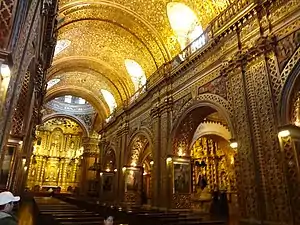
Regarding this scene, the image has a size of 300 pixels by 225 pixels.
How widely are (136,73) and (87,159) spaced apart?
40.3 ft

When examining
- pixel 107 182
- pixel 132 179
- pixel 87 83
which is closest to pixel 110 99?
pixel 87 83

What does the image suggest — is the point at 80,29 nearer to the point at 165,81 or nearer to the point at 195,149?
the point at 165,81

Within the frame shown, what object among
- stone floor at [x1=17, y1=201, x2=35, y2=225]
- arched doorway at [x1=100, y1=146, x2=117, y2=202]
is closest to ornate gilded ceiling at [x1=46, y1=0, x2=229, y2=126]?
arched doorway at [x1=100, y1=146, x2=117, y2=202]

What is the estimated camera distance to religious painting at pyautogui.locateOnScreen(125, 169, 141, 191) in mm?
13784

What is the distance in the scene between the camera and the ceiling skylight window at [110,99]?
729 inches

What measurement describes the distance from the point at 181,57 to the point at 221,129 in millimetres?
4769

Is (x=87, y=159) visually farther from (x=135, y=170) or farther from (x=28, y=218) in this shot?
(x=28, y=218)

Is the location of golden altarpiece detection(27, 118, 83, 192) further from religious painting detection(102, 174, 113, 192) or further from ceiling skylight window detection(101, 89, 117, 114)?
religious painting detection(102, 174, 113, 192)

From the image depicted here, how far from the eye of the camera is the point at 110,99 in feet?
62.3

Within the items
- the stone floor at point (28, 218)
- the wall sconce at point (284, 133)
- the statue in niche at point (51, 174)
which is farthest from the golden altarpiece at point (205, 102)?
the statue in niche at point (51, 174)

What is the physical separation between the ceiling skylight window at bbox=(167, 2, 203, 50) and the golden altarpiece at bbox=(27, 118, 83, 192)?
69.6ft

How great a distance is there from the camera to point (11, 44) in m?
3.25

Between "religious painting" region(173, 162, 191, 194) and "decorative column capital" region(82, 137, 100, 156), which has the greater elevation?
"decorative column capital" region(82, 137, 100, 156)

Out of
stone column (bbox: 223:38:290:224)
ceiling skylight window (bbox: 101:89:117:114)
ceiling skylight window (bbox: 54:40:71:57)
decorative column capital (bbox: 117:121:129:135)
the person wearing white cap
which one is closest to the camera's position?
the person wearing white cap
